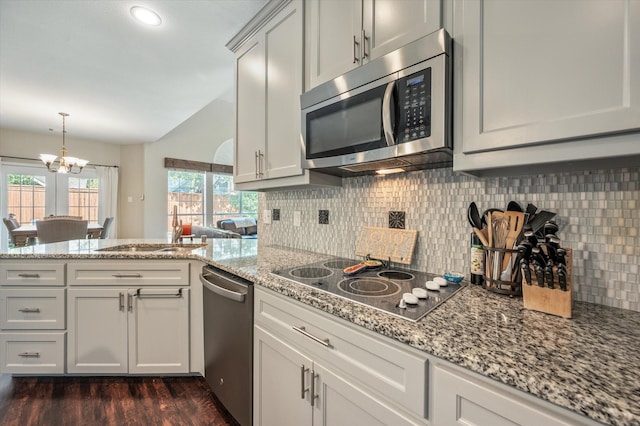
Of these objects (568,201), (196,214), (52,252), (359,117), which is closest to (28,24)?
(52,252)

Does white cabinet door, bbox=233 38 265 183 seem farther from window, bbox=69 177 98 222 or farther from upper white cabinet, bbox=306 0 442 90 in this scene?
window, bbox=69 177 98 222

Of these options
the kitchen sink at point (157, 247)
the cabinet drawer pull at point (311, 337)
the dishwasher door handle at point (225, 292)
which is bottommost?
the cabinet drawer pull at point (311, 337)

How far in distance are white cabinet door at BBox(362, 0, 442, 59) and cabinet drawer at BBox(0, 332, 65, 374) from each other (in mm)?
2584

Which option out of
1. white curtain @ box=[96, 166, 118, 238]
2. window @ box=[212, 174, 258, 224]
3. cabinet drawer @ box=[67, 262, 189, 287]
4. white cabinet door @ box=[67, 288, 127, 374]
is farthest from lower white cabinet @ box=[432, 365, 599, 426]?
white curtain @ box=[96, 166, 118, 238]

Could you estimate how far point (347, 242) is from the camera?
5.57 ft

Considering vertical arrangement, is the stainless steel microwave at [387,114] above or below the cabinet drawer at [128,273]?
above

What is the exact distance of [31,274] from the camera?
1804 mm

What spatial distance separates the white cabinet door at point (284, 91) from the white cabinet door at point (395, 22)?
0.46 meters

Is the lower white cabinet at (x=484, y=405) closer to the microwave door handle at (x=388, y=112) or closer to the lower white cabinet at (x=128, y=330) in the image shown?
the microwave door handle at (x=388, y=112)

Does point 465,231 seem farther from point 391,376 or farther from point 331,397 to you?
point 331,397

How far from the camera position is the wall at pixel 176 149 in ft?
19.5

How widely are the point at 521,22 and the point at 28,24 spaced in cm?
334

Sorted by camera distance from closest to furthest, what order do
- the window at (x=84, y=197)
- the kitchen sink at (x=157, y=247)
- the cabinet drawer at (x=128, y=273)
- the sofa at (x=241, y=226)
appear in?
the cabinet drawer at (x=128, y=273), the kitchen sink at (x=157, y=247), the window at (x=84, y=197), the sofa at (x=241, y=226)

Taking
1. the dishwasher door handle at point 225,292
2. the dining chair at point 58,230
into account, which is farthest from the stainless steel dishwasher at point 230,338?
the dining chair at point 58,230
